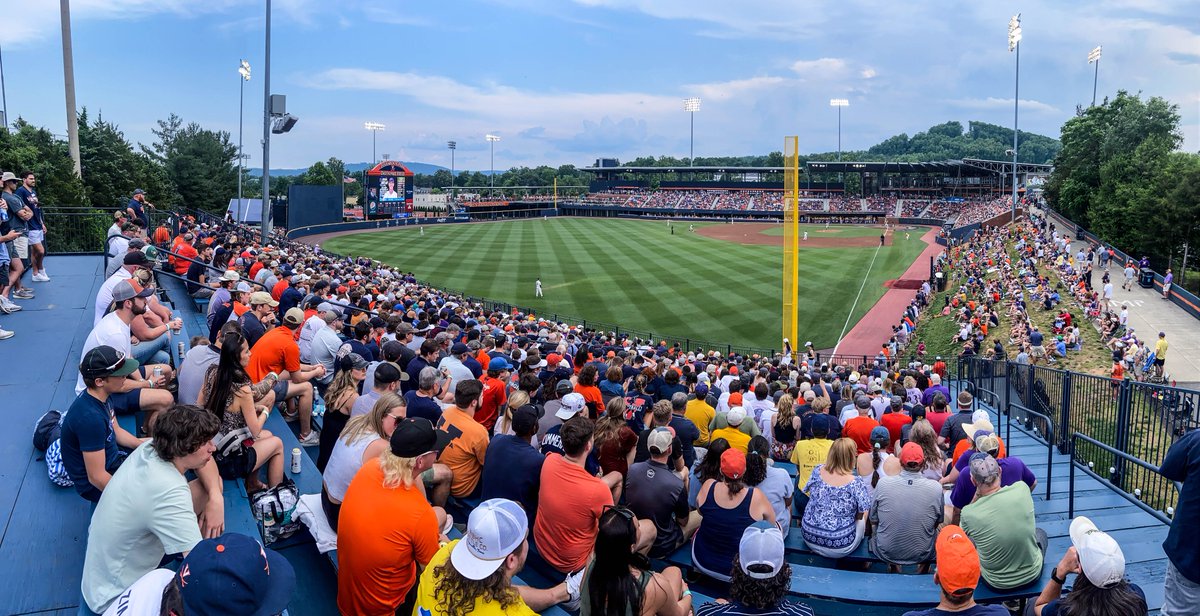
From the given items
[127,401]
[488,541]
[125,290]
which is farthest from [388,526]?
[125,290]

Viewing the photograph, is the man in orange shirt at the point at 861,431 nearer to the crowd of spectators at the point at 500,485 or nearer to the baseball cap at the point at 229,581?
the crowd of spectators at the point at 500,485

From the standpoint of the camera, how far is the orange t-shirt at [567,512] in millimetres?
5199

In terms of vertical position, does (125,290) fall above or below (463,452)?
above

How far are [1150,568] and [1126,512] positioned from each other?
1753mm

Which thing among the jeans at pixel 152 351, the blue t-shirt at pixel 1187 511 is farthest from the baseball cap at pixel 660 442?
the jeans at pixel 152 351

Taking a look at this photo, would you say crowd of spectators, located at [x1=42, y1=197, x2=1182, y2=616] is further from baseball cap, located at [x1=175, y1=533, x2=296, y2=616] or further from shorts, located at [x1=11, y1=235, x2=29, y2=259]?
shorts, located at [x1=11, y1=235, x2=29, y2=259]

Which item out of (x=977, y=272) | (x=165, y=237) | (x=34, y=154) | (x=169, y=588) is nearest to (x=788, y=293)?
(x=977, y=272)

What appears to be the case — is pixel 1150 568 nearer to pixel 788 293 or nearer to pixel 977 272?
pixel 788 293

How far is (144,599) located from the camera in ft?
10.5

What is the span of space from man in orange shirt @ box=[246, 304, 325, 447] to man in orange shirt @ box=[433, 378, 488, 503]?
6.89 feet

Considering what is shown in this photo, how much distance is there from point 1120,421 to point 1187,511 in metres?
6.17

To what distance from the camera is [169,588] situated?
322 centimetres

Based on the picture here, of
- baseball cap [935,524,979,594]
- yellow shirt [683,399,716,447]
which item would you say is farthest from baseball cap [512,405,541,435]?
yellow shirt [683,399,716,447]

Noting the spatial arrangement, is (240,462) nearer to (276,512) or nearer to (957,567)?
(276,512)
